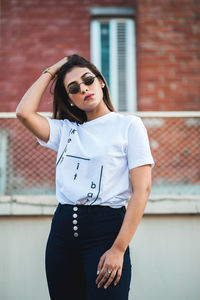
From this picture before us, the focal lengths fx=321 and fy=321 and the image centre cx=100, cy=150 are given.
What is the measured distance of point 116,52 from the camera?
19.3 ft

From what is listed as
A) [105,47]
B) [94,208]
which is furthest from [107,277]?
[105,47]

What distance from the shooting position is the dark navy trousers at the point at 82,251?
1507mm

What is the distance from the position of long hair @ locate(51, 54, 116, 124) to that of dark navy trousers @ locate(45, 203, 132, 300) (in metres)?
0.57

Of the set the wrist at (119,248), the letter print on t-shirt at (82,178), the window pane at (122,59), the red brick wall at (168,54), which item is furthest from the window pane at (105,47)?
the wrist at (119,248)

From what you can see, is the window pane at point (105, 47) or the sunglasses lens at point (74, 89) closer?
the sunglasses lens at point (74, 89)

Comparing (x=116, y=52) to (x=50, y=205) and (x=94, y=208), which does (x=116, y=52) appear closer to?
(x=50, y=205)

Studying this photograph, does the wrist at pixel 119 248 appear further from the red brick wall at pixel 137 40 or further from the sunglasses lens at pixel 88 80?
the red brick wall at pixel 137 40

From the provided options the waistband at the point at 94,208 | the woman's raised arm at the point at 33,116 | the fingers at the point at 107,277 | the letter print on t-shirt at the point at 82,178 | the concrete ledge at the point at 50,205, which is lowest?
the concrete ledge at the point at 50,205

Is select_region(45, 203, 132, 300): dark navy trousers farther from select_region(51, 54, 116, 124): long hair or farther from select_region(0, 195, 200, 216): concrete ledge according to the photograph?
select_region(0, 195, 200, 216): concrete ledge

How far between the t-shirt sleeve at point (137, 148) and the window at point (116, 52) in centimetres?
426

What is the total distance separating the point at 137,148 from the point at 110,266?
55 cm

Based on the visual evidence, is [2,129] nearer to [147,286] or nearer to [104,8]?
[147,286]

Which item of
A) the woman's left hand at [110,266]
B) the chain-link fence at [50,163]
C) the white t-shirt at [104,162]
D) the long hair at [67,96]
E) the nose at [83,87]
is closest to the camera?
the woman's left hand at [110,266]

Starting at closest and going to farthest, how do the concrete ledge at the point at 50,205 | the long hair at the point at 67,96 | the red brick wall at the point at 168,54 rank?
the long hair at the point at 67,96, the concrete ledge at the point at 50,205, the red brick wall at the point at 168,54
